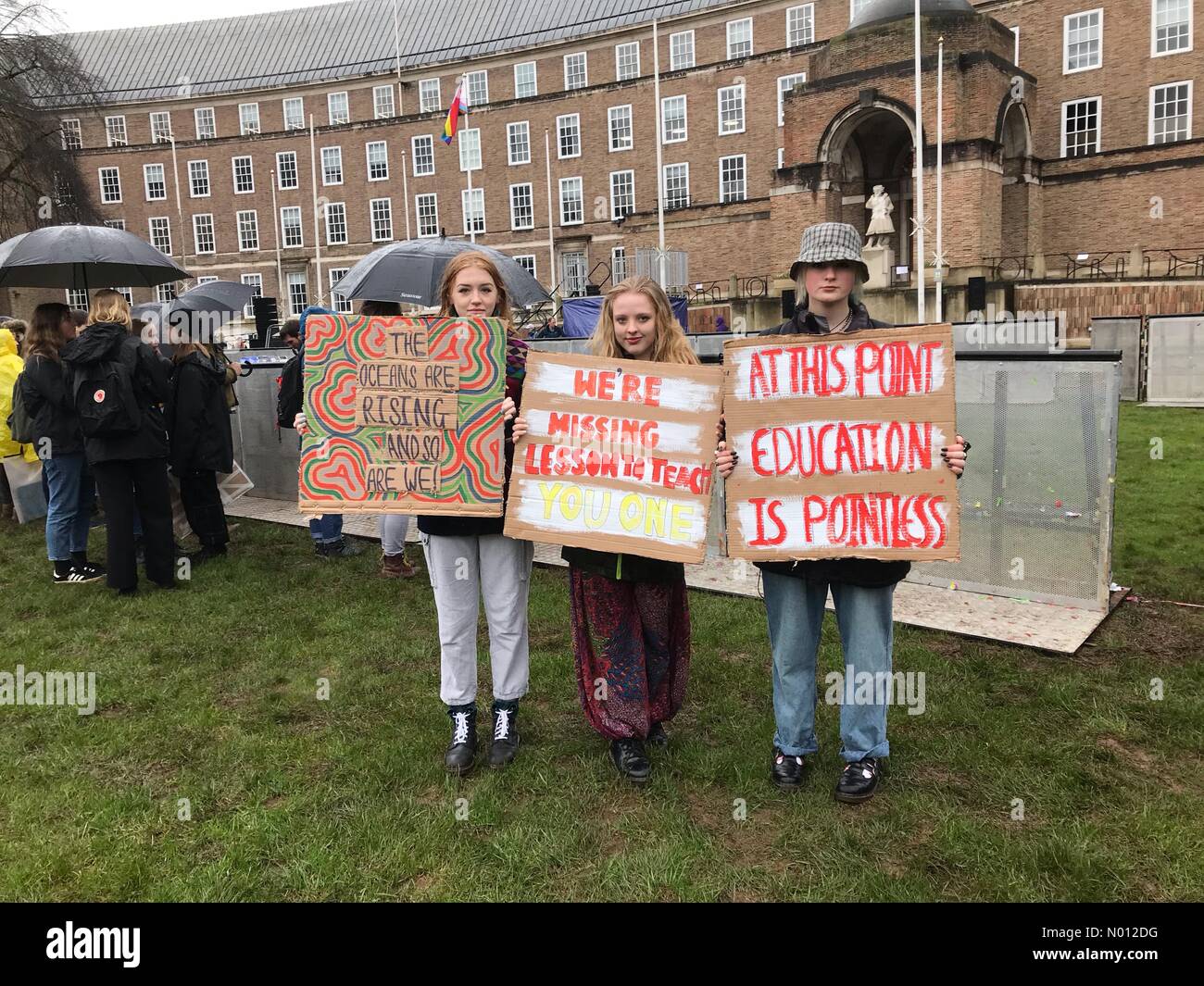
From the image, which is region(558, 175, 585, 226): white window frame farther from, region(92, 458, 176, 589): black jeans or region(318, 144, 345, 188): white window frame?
region(92, 458, 176, 589): black jeans

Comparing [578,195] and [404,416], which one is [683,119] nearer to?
[578,195]

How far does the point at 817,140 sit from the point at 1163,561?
29.5 m

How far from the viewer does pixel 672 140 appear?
4994 cm

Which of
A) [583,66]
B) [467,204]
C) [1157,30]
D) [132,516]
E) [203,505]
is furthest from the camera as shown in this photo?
[467,204]

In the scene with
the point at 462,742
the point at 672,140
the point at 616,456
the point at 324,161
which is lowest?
the point at 462,742

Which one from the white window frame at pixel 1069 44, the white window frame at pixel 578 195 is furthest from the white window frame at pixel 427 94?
the white window frame at pixel 1069 44

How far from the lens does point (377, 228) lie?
5931 cm

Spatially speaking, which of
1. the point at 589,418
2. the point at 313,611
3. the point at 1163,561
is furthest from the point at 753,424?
the point at 1163,561

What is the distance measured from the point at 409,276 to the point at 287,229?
58.8 metres

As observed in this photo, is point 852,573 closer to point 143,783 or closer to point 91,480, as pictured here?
point 143,783

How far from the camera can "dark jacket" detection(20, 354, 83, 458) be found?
7.77 metres

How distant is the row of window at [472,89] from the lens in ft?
158

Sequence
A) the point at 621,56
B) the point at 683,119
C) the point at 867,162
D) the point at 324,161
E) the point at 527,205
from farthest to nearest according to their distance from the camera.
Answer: the point at 324,161
the point at 527,205
the point at 621,56
the point at 683,119
the point at 867,162

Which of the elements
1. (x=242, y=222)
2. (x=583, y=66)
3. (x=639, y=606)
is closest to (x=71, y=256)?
(x=639, y=606)
